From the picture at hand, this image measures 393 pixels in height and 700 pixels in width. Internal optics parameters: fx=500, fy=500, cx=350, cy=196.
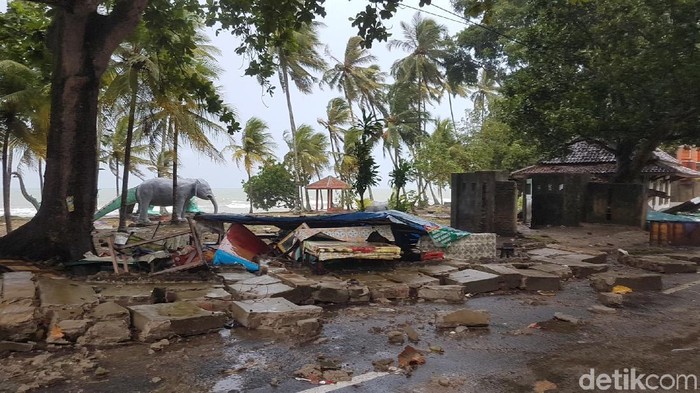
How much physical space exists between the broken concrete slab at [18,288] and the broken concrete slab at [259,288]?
2338 mm

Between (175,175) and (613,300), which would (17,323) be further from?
(175,175)

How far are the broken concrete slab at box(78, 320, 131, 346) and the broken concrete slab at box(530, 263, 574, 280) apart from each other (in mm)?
6945

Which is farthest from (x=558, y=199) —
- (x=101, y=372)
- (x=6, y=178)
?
(x=6, y=178)

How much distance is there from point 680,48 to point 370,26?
30.1 ft

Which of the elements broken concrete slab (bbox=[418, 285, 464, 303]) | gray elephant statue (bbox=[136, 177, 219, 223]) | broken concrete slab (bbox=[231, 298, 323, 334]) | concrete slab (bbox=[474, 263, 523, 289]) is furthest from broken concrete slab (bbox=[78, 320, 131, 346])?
gray elephant statue (bbox=[136, 177, 219, 223])

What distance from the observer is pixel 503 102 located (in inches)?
714

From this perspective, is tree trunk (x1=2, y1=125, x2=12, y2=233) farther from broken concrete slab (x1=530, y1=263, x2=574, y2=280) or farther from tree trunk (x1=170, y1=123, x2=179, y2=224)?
broken concrete slab (x1=530, y1=263, x2=574, y2=280)

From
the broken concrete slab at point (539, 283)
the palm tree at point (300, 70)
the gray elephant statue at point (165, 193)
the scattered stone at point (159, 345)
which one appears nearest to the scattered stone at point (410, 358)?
the scattered stone at point (159, 345)

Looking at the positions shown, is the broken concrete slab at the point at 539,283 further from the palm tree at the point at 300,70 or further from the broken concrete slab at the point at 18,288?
the palm tree at the point at 300,70

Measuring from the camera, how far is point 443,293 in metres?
7.29

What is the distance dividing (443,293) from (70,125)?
6.58 m

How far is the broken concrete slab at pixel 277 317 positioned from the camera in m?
5.41

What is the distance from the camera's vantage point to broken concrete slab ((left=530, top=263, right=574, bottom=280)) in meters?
8.99

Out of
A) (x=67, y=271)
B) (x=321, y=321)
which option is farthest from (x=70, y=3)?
(x=321, y=321)
